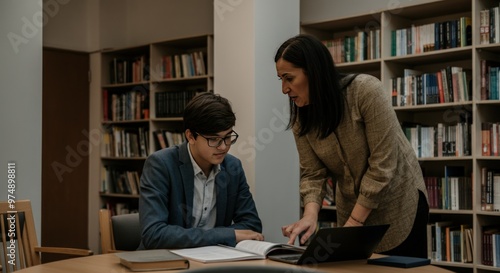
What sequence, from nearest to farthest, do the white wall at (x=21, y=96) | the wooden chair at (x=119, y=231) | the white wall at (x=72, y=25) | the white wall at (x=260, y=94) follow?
the wooden chair at (x=119, y=231) < the white wall at (x=21, y=96) < the white wall at (x=260, y=94) < the white wall at (x=72, y=25)

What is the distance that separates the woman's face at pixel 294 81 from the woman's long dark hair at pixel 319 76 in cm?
1

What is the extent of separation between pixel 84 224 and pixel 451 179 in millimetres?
4008

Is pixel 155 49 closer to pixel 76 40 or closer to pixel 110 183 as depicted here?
pixel 76 40

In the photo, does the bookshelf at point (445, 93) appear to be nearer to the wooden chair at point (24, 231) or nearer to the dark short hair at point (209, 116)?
the dark short hair at point (209, 116)

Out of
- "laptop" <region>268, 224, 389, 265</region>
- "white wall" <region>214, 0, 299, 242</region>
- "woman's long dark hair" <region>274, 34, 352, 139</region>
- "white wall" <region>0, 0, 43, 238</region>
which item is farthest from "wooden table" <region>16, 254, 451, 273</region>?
"white wall" <region>214, 0, 299, 242</region>

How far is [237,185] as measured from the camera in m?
2.50

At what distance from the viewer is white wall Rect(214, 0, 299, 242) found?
383 centimetres

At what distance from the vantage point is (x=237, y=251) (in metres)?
1.97

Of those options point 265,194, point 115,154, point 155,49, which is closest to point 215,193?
point 265,194

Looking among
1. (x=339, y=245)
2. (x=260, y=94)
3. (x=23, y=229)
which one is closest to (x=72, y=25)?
(x=260, y=94)

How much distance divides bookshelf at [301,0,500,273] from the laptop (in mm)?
2274

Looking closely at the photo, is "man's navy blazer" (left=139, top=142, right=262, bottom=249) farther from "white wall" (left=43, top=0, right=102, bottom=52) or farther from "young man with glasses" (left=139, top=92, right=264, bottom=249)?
"white wall" (left=43, top=0, right=102, bottom=52)

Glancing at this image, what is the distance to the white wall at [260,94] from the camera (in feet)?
12.6

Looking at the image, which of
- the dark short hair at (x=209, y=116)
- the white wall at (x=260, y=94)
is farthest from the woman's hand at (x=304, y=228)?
the white wall at (x=260, y=94)
